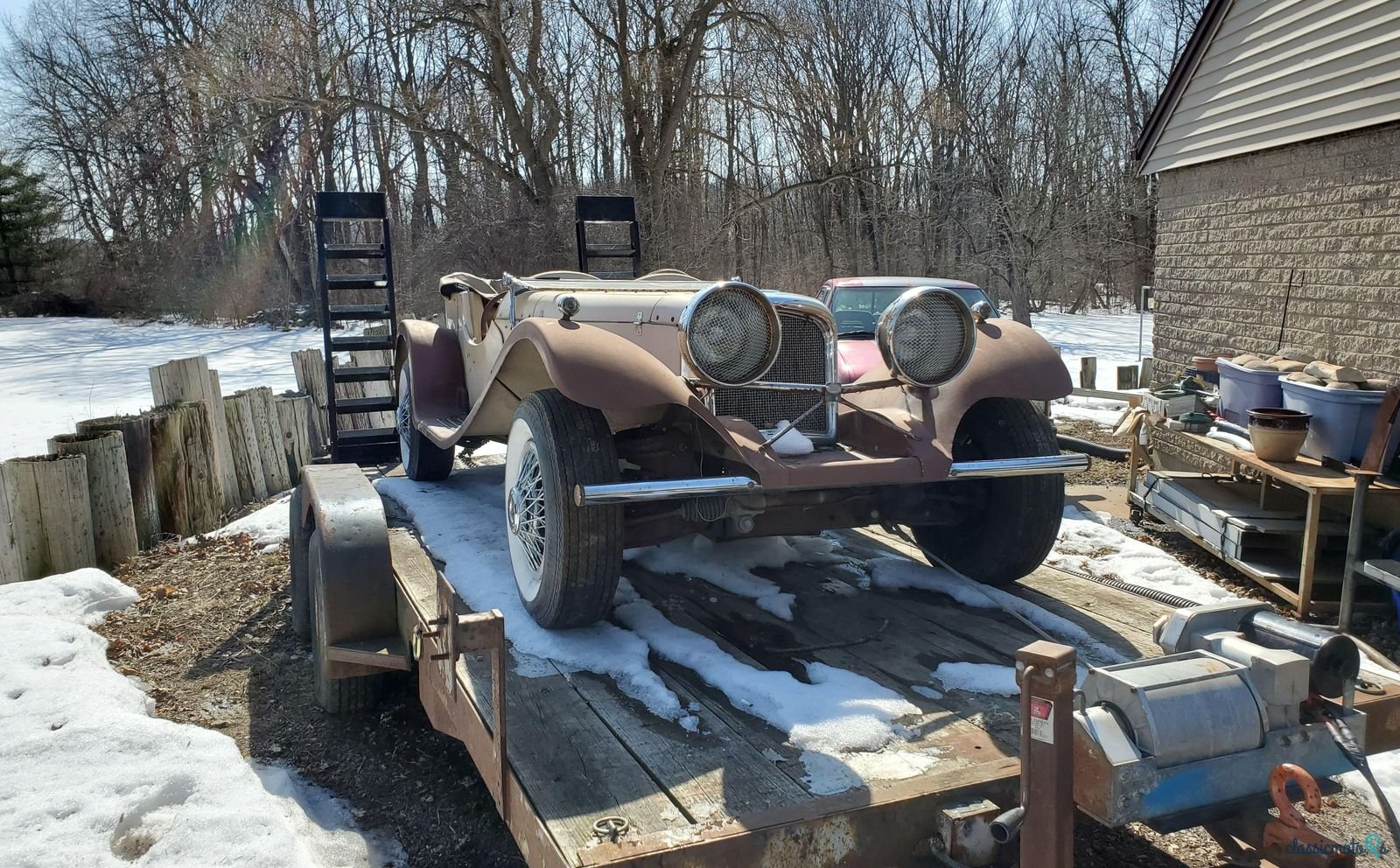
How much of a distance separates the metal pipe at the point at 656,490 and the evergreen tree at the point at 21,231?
2911 cm

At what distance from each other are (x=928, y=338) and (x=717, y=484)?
1050mm

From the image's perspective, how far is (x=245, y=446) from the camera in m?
7.71

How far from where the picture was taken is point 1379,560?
4.62m

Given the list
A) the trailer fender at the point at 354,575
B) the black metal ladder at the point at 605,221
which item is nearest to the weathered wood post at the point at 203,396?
the black metal ladder at the point at 605,221

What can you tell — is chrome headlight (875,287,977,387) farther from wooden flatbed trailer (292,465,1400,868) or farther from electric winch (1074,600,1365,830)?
electric winch (1074,600,1365,830)

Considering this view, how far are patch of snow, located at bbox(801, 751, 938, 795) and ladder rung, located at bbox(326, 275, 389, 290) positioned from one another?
20.1 ft

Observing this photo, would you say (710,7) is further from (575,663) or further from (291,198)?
(575,663)

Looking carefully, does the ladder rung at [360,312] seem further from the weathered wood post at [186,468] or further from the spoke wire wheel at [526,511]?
the spoke wire wheel at [526,511]

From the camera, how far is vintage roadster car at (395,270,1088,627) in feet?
10.4

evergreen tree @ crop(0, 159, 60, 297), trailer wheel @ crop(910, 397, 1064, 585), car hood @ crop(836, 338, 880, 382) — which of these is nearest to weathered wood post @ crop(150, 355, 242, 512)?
car hood @ crop(836, 338, 880, 382)

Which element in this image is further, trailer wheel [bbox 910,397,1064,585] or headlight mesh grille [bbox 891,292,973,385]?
trailer wheel [bbox 910,397,1064,585]

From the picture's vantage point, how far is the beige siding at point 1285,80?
7598 mm

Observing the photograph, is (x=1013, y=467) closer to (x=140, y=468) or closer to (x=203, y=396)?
(x=140, y=468)

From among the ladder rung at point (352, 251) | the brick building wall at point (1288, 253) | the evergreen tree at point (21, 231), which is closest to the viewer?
the ladder rung at point (352, 251)
